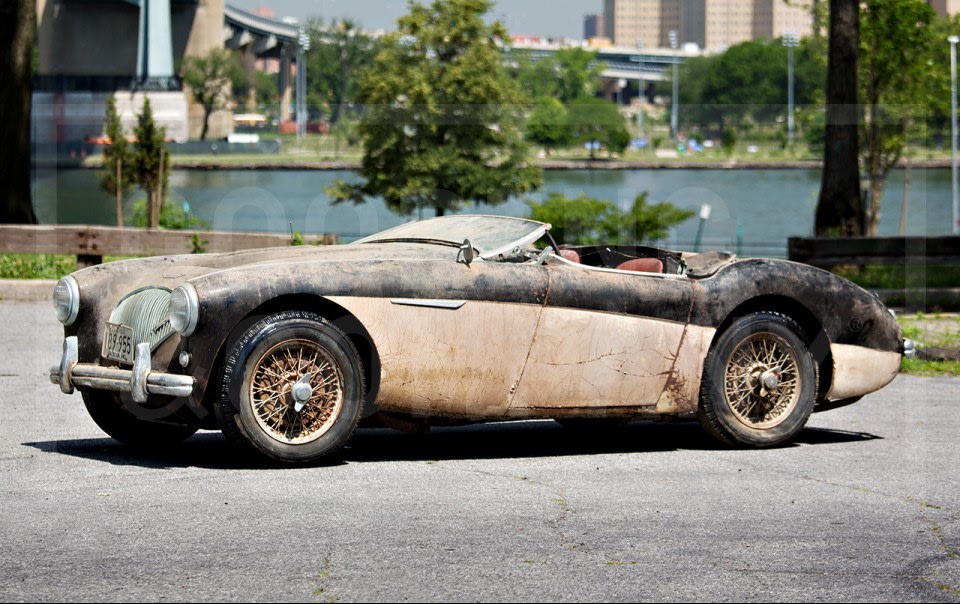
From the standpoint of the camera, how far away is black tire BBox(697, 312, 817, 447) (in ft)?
23.5

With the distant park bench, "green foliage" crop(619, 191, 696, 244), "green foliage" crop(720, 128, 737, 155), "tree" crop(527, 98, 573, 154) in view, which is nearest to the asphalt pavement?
the distant park bench

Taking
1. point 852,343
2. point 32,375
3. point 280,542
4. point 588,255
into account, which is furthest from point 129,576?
point 32,375

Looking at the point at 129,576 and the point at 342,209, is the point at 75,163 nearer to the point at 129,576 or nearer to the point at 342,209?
the point at 342,209

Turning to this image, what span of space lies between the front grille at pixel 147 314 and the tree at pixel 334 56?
11909cm

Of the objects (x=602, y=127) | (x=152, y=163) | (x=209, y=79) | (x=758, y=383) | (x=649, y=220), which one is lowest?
(x=758, y=383)

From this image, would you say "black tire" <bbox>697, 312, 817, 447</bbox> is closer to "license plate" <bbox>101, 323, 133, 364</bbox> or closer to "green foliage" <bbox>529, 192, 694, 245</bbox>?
"license plate" <bbox>101, 323, 133, 364</bbox>

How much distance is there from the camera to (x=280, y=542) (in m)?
4.75

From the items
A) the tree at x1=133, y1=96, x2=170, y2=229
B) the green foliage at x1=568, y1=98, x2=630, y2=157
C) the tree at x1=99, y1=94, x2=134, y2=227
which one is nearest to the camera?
the tree at x1=133, y1=96, x2=170, y2=229

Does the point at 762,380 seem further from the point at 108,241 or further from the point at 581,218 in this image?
the point at 581,218

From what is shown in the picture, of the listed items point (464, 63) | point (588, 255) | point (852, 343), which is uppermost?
point (464, 63)

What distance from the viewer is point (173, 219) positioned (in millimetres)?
25109

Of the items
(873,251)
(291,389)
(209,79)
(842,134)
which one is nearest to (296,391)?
(291,389)

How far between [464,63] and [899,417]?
3607 centimetres

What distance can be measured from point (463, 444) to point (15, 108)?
50.8 feet
